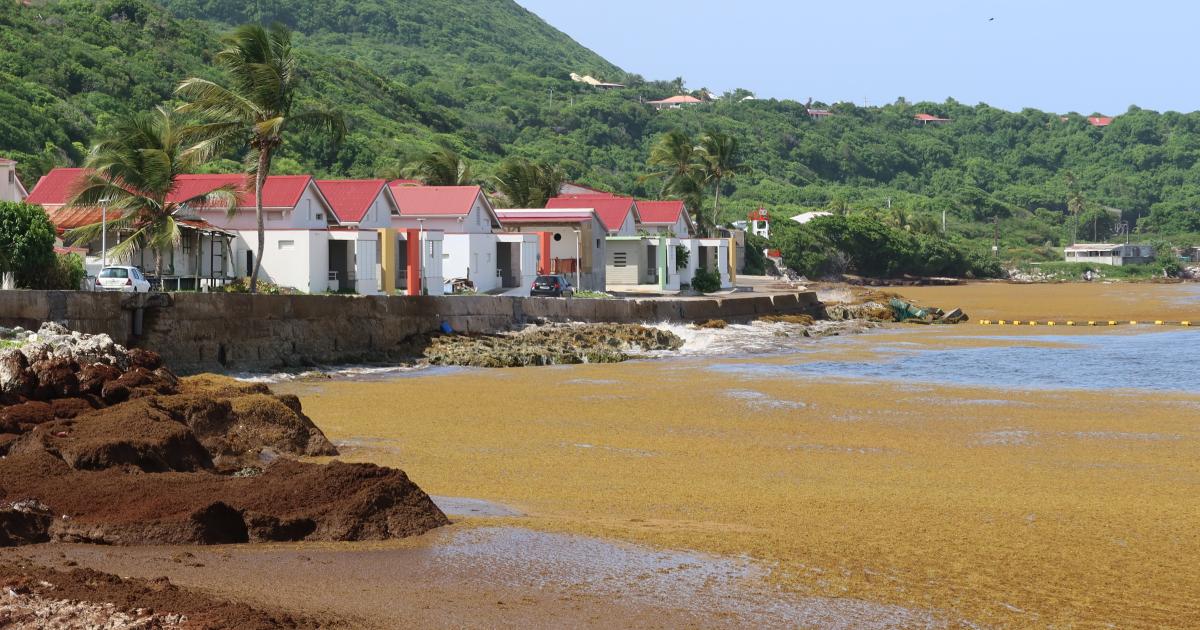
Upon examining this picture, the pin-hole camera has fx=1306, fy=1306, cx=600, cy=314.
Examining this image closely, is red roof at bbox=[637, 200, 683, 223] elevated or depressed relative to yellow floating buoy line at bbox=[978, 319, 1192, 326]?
elevated

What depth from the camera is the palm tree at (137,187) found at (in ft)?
118

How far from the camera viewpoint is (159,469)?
10.7 m

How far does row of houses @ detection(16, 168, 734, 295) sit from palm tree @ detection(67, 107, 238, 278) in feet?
2.62

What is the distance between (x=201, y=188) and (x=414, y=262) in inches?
272

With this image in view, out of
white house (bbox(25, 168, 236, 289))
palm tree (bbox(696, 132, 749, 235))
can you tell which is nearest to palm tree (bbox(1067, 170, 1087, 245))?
palm tree (bbox(696, 132, 749, 235))

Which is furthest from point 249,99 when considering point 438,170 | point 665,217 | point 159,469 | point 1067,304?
point 1067,304

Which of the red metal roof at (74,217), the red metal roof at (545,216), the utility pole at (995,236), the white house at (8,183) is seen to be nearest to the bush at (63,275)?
the red metal roof at (74,217)

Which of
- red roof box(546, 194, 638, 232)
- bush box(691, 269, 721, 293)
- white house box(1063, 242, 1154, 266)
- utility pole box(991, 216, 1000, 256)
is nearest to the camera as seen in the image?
red roof box(546, 194, 638, 232)

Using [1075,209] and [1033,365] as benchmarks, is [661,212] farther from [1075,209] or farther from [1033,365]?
[1075,209]

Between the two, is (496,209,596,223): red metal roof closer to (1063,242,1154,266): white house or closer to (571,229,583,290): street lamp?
(571,229,583,290): street lamp

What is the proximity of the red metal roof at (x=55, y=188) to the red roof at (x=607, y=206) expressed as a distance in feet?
79.1

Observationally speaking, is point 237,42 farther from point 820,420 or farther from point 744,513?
point 744,513

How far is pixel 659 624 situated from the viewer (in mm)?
7387

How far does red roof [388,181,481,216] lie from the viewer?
48.2 meters
